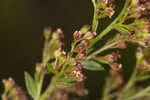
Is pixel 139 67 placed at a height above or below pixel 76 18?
below

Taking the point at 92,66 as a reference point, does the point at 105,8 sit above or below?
above

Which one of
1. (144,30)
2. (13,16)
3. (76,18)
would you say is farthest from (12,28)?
(144,30)

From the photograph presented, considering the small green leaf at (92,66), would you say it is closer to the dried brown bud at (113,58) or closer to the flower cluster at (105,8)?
the dried brown bud at (113,58)

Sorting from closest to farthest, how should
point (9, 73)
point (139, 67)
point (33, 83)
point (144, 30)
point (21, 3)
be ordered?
point (144, 30)
point (33, 83)
point (139, 67)
point (9, 73)
point (21, 3)

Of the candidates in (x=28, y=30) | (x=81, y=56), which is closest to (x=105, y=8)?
(x=81, y=56)

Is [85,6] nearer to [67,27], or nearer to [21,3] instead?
[67,27]

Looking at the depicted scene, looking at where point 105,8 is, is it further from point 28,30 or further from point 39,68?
point 28,30

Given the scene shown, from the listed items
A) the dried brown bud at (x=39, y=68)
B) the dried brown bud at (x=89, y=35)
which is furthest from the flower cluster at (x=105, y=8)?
the dried brown bud at (x=39, y=68)
